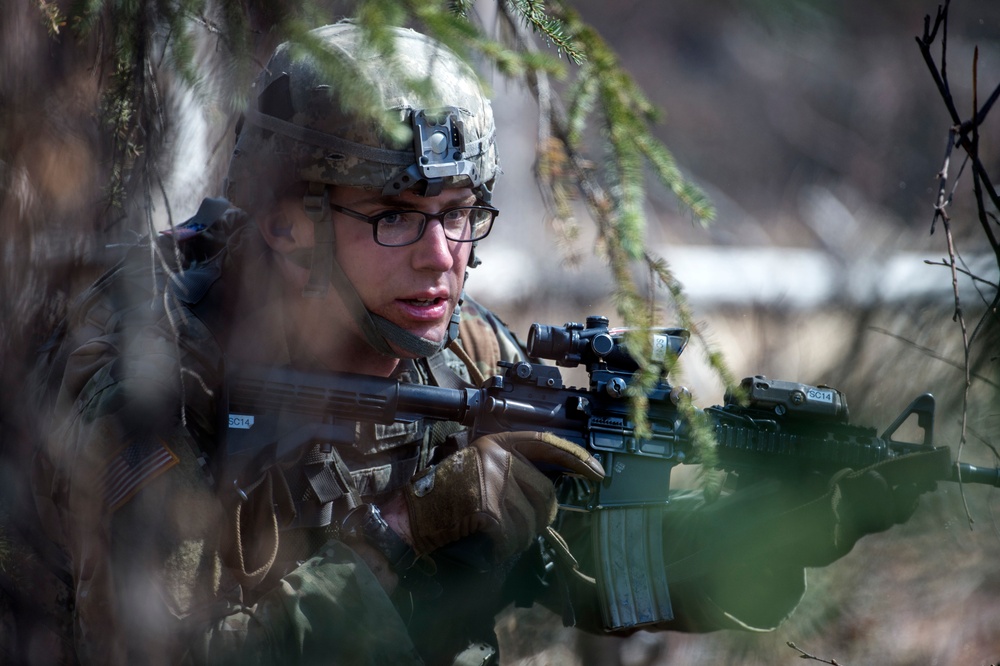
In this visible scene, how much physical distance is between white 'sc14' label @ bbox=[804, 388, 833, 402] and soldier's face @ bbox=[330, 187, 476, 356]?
3.63ft

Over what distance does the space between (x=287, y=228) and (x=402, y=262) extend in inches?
14.2

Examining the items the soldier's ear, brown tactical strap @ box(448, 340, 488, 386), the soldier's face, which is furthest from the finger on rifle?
the soldier's ear

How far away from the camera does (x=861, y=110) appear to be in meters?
10.5

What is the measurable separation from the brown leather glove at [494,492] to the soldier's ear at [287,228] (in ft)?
2.34

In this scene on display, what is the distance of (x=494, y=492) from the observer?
8.32 ft

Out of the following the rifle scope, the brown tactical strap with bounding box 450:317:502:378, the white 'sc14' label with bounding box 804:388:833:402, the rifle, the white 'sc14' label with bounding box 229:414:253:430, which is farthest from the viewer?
the brown tactical strap with bounding box 450:317:502:378

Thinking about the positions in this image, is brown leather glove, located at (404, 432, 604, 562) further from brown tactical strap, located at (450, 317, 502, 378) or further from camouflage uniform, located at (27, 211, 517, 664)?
brown tactical strap, located at (450, 317, 502, 378)

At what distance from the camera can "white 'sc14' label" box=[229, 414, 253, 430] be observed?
2.46 meters

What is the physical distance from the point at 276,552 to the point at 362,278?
76cm

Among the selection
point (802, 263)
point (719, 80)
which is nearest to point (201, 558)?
point (802, 263)

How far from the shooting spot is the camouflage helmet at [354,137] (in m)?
2.51

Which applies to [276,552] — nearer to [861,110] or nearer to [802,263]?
[802,263]

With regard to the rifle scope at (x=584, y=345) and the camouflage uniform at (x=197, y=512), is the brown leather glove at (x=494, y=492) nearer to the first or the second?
the camouflage uniform at (x=197, y=512)

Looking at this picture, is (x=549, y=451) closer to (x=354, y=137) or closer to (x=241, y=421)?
(x=241, y=421)
